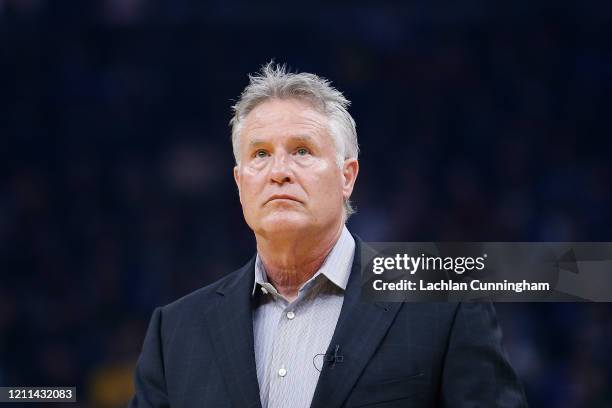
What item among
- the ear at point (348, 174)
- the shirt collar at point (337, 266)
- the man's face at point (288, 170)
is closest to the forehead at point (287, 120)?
the man's face at point (288, 170)

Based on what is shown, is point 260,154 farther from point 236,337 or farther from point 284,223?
point 236,337

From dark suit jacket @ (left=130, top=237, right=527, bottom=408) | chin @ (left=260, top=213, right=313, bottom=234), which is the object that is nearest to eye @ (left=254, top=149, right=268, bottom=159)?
chin @ (left=260, top=213, right=313, bottom=234)

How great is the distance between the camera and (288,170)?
1.89 m

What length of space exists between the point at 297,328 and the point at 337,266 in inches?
6.1

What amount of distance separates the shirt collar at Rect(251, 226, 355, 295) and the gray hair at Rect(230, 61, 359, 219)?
16 centimetres

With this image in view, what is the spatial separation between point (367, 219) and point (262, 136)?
1.61 meters

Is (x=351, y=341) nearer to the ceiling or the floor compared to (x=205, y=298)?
nearer to the floor

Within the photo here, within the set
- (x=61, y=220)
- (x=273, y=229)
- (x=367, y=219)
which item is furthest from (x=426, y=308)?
Result: (x=61, y=220)

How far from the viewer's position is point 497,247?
7.58ft

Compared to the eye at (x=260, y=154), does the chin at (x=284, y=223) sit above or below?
below

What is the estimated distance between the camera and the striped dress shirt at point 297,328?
5.97 ft

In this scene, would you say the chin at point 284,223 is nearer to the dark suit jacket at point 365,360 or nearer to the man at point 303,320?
the man at point 303,320

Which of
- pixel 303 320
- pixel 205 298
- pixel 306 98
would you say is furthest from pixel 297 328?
pixel 306 98

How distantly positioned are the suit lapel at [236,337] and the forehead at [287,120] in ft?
0.94
